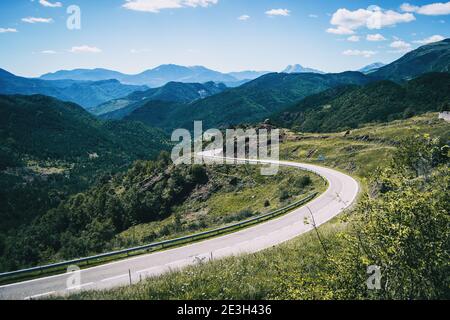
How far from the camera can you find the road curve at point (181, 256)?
20.2 metres

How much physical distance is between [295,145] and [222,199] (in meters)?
31.3

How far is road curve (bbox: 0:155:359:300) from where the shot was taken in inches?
795

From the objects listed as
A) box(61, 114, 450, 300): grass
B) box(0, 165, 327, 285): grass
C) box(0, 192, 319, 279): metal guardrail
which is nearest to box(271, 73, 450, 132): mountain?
box(0, 165, 327, 285): grass

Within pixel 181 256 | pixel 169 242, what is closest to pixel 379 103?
pixel 169 242

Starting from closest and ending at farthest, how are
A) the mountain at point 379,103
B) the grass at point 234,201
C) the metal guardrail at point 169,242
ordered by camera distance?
1. the metal guardrail at point 169,242
2. the grass at point 234,201
3. the mountain at point 379,103

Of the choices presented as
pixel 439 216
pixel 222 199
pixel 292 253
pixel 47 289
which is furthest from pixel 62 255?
pixel 439 216

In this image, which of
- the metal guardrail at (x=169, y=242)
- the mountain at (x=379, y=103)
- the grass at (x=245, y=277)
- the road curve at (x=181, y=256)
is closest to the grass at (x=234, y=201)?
the metal guardrail at (x=169, y=242)

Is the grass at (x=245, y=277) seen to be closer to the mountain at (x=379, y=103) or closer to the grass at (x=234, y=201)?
the grass at (x=234, y=201)

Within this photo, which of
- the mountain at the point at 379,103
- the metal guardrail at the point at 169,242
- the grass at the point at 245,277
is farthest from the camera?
the mountain at the point at 379,103

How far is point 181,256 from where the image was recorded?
25.8 m

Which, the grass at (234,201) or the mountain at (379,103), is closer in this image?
the grass at (234,201)

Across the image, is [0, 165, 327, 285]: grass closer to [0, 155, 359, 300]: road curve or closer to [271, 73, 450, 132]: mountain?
[0, 155, 359, 300]: road curve
